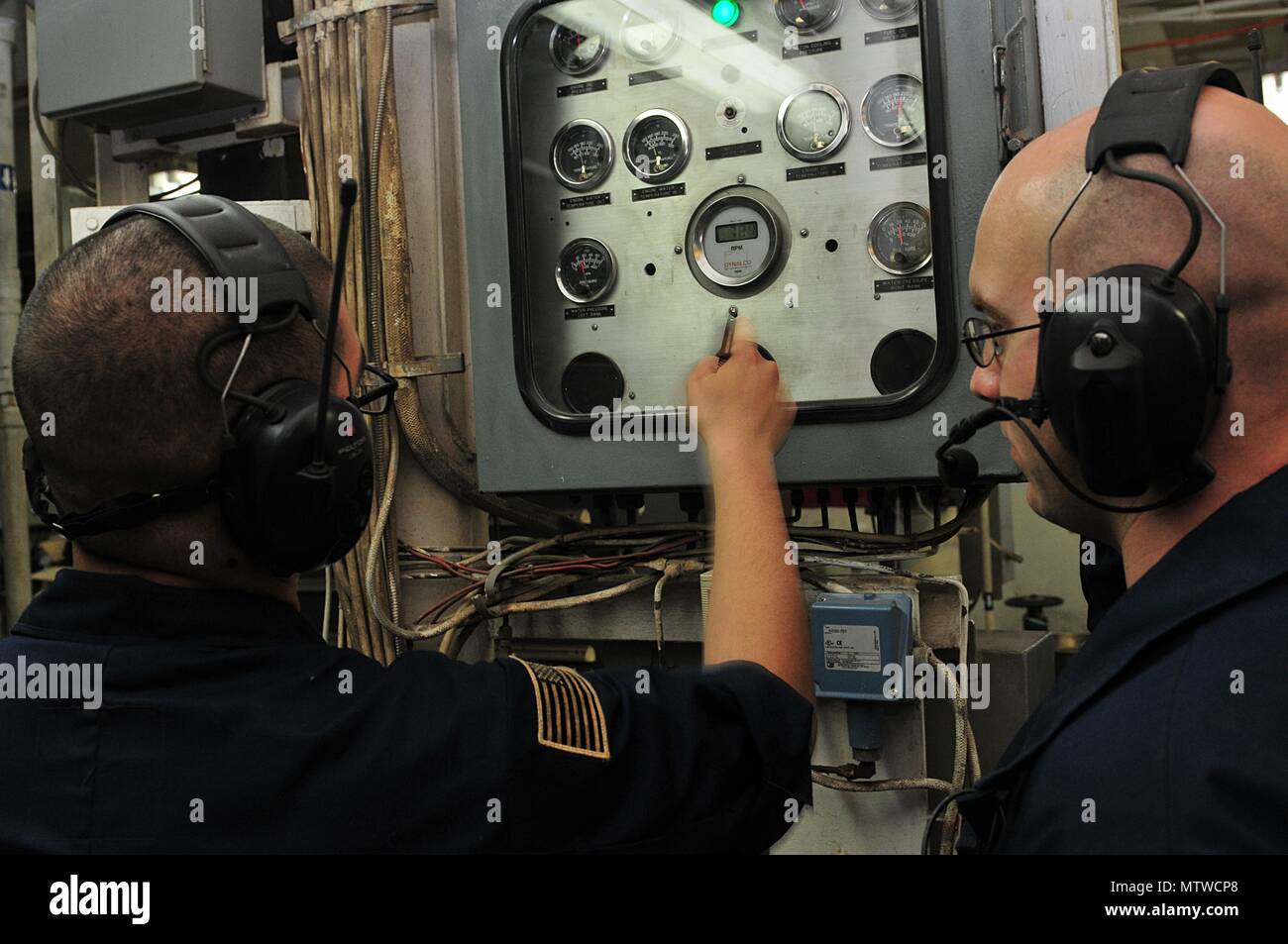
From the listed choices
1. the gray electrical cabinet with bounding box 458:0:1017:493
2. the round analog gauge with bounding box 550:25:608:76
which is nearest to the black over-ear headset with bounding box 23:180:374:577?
the gray electrical cabinet with bounding box 458:0:1017:493

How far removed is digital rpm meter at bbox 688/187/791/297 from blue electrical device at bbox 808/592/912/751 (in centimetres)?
43

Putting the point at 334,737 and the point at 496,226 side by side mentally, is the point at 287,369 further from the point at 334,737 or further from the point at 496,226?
the point at 496,226

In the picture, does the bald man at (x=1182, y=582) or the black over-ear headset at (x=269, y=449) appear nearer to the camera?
the bald man at (x=1182, y=582)

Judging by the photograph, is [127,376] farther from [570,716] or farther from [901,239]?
[901,239]

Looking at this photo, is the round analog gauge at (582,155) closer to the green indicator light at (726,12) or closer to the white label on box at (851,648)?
the green indicator light at (726,12)

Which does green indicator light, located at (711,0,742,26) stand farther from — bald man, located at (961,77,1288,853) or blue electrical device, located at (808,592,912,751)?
blue electrical device, located at (808,592,912,751)

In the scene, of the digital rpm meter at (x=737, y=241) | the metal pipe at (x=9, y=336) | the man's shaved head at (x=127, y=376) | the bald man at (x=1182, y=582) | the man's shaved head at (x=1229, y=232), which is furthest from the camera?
the metal pipe at (x=9, y=336)

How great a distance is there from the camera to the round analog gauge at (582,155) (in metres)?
1.57

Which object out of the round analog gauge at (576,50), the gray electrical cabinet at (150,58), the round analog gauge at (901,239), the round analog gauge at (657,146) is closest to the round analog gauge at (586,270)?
the round analog gauge at (657,146)

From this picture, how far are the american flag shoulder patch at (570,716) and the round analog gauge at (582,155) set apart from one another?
0.80 m

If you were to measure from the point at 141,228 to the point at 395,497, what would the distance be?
2.37 ft

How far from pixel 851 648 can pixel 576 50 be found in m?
0.90

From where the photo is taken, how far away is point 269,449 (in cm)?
97
